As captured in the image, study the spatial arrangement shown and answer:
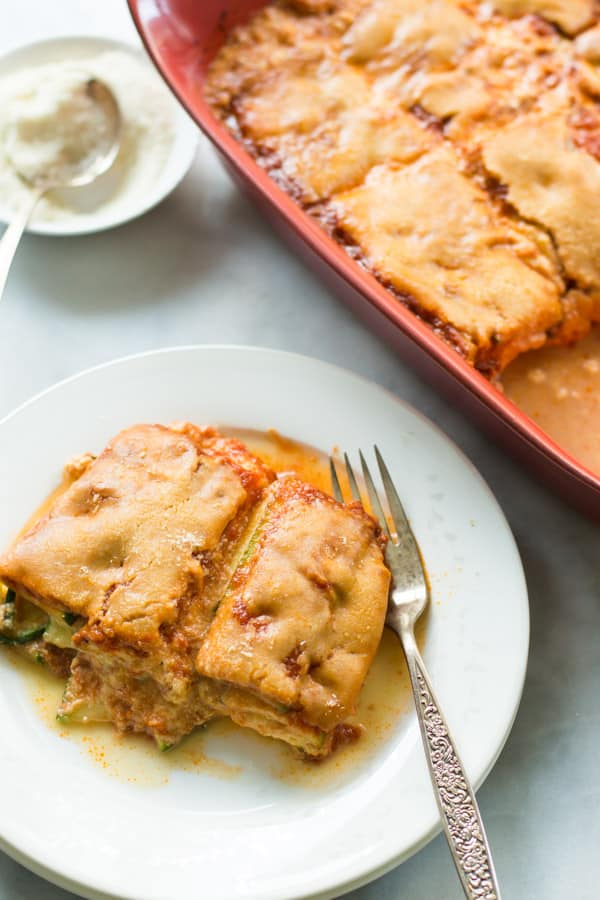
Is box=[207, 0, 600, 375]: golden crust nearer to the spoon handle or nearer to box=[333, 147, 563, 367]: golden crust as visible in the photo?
box=[333, 147, 563, 367]: golden crust

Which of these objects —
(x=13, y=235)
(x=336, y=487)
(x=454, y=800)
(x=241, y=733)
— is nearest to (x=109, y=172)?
(x=13, y=235)

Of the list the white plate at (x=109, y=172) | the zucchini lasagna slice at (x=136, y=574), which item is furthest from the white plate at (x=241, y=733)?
the white plate at (x=109, y=172)

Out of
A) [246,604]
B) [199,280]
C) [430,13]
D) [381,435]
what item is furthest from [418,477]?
[430,13]

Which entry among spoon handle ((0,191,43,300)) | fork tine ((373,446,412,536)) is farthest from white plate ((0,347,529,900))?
spoon handle ((0,191,43,300))

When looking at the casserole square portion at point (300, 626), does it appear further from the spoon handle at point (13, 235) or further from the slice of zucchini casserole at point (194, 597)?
the spoon handle at point (13, 235)

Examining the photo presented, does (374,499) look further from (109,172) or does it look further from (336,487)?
(109,172)

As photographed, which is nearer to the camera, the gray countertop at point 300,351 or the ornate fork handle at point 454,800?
the ornate fork handle at point 454,800

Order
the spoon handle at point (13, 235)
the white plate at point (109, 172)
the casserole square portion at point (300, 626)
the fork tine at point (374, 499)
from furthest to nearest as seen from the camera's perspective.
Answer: the white plate at point (109, 172), the spoon handle at point (13, 235), the fork tine at point (374, 499), the casserole square portion at point (300, 626)

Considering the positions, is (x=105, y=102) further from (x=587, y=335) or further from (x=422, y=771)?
(x=422, y=771)
